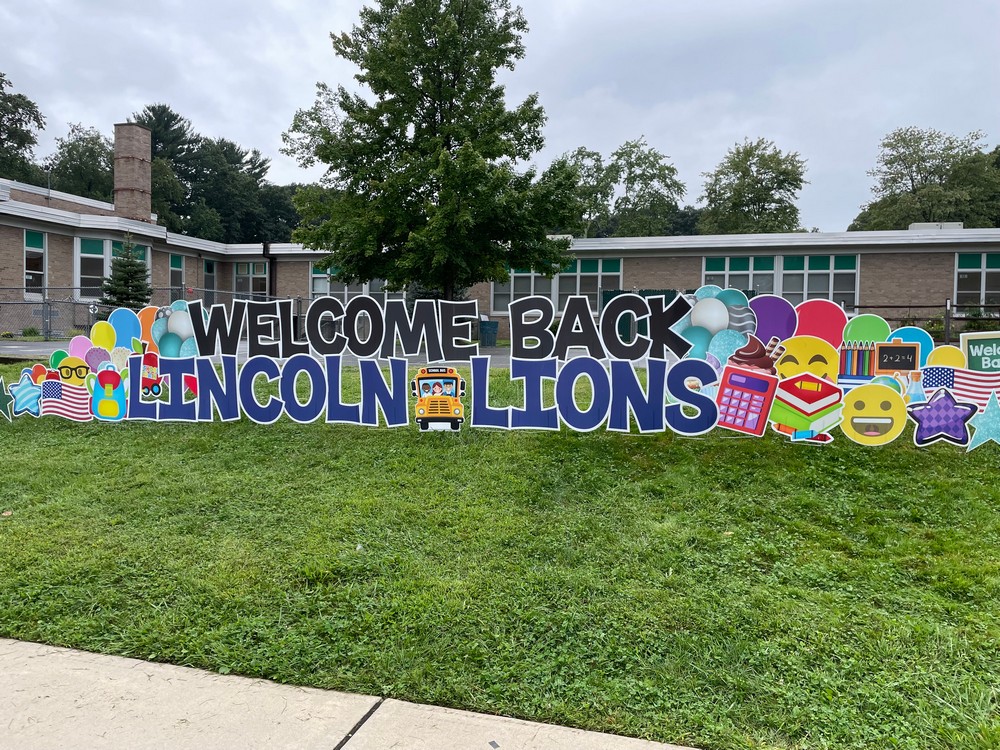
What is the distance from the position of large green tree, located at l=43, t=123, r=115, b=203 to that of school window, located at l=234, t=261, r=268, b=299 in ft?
107

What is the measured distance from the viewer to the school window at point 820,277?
23875 millimetres

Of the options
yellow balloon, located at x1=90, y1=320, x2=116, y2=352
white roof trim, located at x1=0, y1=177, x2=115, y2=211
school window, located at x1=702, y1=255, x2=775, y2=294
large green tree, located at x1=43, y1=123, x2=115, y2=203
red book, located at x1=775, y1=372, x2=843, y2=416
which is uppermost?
large green tree, located at x1=43, y1=123, x2=115, y2=203

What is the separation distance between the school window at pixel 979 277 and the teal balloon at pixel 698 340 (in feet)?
66.7

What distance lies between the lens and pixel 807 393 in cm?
683

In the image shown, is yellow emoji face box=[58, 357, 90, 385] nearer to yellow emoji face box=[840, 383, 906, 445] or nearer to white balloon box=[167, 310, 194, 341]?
white balloon box=[167, 310, 194, 341]

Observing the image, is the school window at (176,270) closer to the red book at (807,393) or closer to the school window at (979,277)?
the red book at (807,393)

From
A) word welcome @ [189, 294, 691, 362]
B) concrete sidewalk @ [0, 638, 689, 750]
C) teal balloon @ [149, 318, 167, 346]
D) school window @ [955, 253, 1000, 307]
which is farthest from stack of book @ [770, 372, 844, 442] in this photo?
school window @ [955, 253, 1000, 307]

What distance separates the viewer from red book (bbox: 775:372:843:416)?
22.2ft

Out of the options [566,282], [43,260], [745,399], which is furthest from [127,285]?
[745,399]

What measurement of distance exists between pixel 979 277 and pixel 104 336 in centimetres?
2492

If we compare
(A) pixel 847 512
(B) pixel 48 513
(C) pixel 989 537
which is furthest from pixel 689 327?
(B) pixel 48 513

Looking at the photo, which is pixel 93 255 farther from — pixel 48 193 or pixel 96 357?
pixel 96 357

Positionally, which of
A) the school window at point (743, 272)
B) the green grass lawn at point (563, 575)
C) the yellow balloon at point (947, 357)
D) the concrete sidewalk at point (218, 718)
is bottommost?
the concrete sidewalk at point (218, 718)

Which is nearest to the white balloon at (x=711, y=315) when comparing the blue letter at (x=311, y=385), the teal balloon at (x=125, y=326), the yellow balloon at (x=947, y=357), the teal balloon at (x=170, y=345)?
the yellow balloon at (x=947, y=357)
